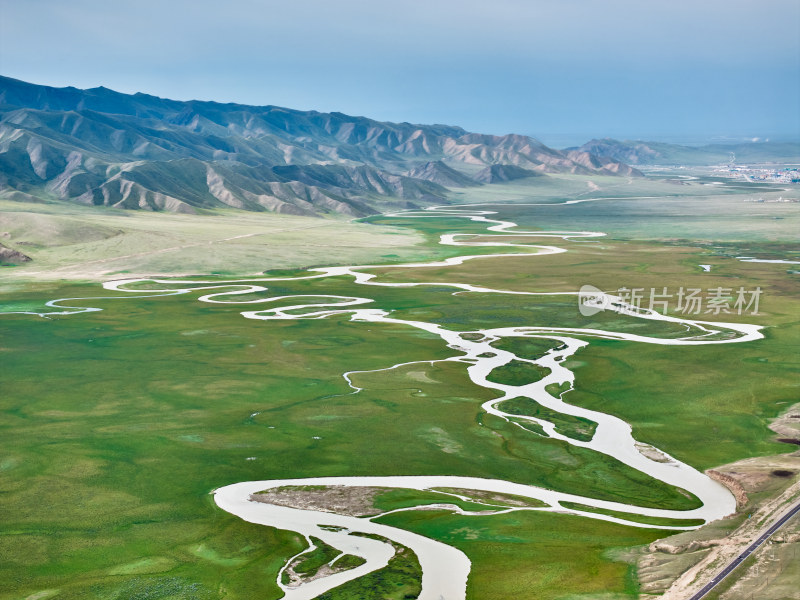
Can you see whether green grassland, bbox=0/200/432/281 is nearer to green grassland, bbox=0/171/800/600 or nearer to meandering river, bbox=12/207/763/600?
meandering river, bbox=12/207/763/600

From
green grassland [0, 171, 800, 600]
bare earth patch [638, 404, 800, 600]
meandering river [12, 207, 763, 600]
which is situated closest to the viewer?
bare earth patch [638, 404, 800, 600]

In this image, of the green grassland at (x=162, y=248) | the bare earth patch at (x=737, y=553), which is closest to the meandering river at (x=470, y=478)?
the bare earth patch at (x=737, y=553)

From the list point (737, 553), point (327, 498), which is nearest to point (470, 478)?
point (327, 498)

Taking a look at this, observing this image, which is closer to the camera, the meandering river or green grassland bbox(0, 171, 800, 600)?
green grassland bbox(0, 171, 800, 600)

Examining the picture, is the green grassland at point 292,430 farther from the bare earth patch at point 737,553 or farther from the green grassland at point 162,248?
the green grassland at point 162,248

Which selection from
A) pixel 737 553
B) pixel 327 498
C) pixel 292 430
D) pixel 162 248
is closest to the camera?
pixel 737 553

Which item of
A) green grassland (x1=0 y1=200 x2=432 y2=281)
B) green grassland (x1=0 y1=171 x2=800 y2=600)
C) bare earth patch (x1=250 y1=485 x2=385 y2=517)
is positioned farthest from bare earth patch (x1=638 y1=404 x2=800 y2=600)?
green grassland (x1=0 y1=200 x2=432 y2=281)

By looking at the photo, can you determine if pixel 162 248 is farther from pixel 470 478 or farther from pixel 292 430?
pixel 470 478

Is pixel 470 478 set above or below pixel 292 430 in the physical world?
above

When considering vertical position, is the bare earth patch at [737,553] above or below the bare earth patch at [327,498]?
above
